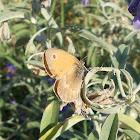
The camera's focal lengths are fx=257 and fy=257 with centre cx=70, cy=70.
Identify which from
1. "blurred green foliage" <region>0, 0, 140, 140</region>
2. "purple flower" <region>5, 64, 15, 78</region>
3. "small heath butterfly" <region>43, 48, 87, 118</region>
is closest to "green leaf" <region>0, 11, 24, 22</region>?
"blurred green foliage" <region>0, 0, 140, 140</region>

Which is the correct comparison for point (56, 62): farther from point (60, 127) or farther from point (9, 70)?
point (9, 70)

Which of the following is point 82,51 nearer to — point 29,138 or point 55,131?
point 29,138

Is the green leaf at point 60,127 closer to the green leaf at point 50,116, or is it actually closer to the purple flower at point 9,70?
the green leaf at point 50,116

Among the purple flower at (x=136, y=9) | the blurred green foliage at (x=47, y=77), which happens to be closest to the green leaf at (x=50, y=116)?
the blurred green foliage at (x=47, y=77)

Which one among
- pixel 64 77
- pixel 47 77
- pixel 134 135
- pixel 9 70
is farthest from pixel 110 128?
pixel 9 70

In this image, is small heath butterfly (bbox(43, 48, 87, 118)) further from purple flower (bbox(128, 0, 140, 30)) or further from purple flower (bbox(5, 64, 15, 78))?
purple flower (bbox(5, 64, 15, 78))

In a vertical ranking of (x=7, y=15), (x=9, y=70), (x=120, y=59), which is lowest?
(x=9, y=70)
